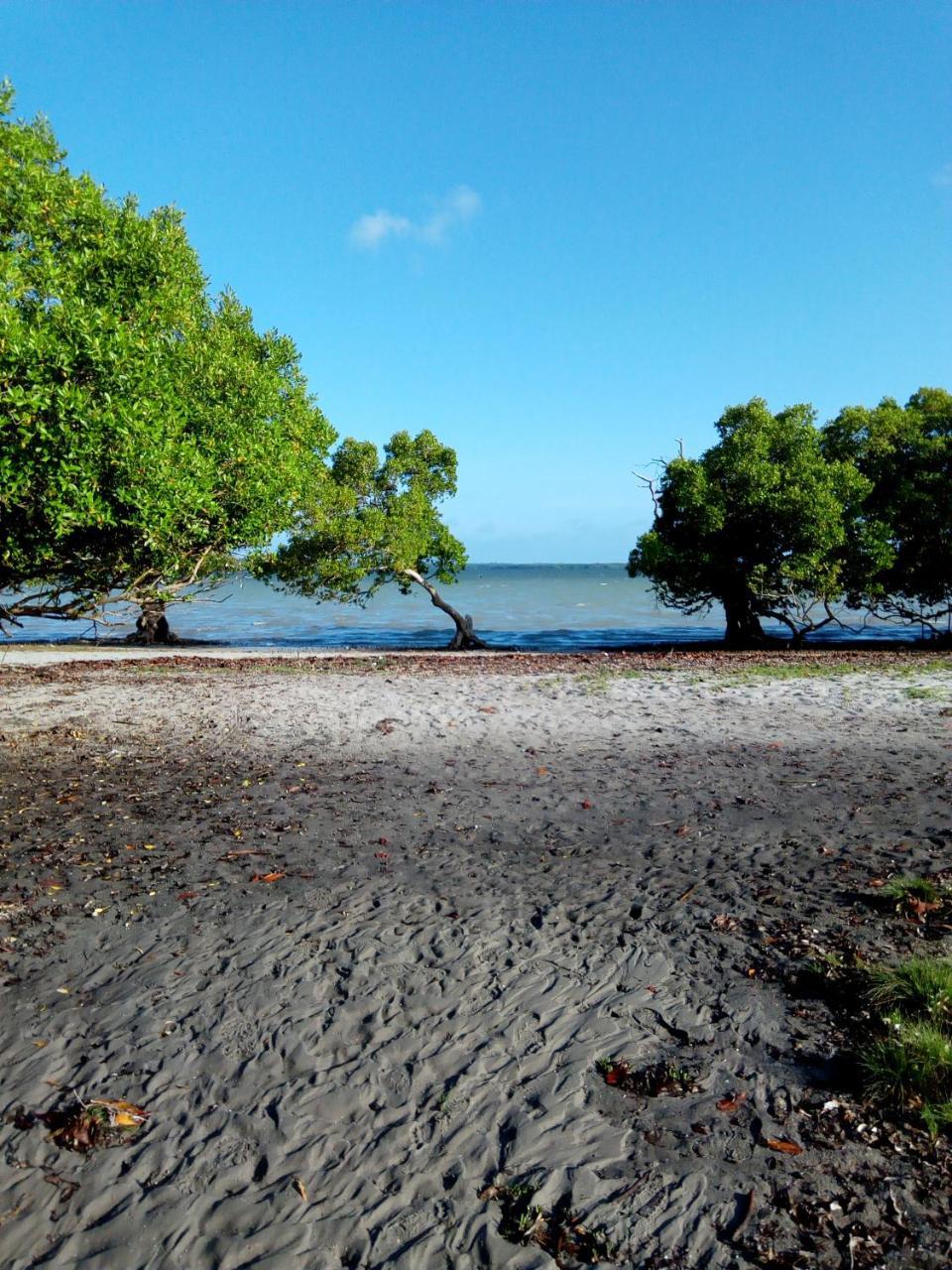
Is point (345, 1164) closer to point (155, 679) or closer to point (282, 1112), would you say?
point (282, 1112)

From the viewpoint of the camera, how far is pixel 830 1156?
412cm

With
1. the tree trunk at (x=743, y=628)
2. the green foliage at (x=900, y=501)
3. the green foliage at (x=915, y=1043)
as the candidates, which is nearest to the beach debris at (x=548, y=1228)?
the green foliage at (x=915, y=1043)

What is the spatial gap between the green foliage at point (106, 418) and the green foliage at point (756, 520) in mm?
20397

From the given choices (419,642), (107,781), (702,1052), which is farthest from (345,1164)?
(419,642)

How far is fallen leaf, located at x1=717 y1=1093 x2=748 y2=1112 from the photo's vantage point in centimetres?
452

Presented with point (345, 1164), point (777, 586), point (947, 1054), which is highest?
point (777, 586)

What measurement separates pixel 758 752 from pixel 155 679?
13894 millimetres

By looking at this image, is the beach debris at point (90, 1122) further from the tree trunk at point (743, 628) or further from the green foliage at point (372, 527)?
the tree trunk at point (743, 628)

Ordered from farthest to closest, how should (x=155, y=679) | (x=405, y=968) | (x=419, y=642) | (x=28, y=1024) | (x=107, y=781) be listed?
(x=419, y=642)
(x=155, y=679)
(x=107, y=781)
(x=405, y=968)
(x=28, y=1024)

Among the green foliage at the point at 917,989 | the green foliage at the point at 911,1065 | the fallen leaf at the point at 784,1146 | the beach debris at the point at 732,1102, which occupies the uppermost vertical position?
the green foliage at the point at 917,989

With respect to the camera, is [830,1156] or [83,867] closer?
[830,1156]

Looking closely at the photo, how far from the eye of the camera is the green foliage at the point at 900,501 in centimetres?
2962

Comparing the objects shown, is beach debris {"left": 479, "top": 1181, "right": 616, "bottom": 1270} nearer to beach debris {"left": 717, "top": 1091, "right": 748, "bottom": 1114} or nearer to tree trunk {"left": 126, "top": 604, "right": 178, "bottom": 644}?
beach debris {"left": 717, "top": 1091, "right": 748, "bottom": 1114}

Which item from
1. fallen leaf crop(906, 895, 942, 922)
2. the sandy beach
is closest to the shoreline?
the sandy beach
